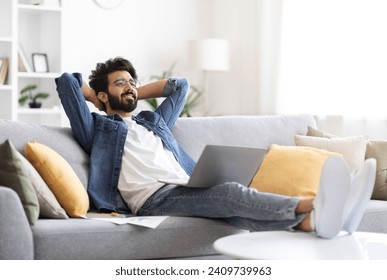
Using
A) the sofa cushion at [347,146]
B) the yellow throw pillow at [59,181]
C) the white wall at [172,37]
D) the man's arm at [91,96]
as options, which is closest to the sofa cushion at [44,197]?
the yellow throw pillow at [59,181]


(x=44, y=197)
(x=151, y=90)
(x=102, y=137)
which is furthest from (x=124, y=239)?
(x=151, y=90)

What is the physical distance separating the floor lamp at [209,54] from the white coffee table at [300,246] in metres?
3.77

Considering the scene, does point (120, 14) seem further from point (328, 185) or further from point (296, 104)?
point (328, 185)

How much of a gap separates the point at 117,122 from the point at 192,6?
3.63 meters

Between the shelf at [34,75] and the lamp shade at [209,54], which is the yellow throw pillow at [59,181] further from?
the lamp shade at [209,54]

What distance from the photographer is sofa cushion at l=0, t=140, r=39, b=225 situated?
2.70 m

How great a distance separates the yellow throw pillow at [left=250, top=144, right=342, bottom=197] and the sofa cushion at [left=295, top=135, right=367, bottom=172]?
0.24 meters

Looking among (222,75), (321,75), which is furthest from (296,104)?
(222,75)

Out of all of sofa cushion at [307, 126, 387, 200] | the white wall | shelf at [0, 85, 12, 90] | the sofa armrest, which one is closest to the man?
the sofa armrest

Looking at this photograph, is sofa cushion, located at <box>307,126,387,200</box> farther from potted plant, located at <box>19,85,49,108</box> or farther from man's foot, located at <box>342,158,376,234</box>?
potted plant, located at <box>19,85,49,108</box>

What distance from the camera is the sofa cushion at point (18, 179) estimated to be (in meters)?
2.70

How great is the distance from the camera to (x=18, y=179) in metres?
2.73

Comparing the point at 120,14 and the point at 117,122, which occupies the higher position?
the point at 120,14

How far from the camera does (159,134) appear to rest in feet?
11.6
